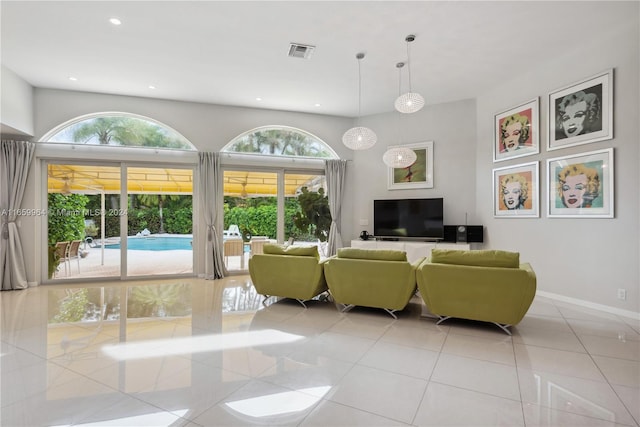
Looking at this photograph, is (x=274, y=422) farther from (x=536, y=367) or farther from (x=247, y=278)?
(x=247, y=278)

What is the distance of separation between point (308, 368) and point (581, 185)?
453 centimetres

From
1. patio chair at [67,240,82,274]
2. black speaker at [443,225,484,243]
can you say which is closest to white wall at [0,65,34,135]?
patio chair at [67,240,82,274]

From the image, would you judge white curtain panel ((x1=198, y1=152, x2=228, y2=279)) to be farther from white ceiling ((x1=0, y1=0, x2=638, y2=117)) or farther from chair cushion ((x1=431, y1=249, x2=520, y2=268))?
chair cushion ((x1=431, y1=249, x2=520, y2=268))

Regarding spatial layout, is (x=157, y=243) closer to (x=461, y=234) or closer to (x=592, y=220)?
(x=461, y=234)

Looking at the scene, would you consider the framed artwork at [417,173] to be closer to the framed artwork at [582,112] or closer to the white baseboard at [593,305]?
the framed artwork at [582,112]

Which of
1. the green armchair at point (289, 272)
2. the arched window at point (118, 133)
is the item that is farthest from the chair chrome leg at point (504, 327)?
the arched window at point (118, 133)

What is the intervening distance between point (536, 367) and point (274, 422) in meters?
2.20

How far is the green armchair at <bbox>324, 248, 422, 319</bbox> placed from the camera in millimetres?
3797

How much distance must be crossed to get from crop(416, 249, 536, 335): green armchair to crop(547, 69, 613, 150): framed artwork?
2.27 m

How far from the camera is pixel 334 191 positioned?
732 centimetres

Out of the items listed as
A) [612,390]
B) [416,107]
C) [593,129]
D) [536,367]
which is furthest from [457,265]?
[593,129]

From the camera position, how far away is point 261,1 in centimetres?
345

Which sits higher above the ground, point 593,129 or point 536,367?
point 593,129

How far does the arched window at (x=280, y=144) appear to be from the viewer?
688cm
